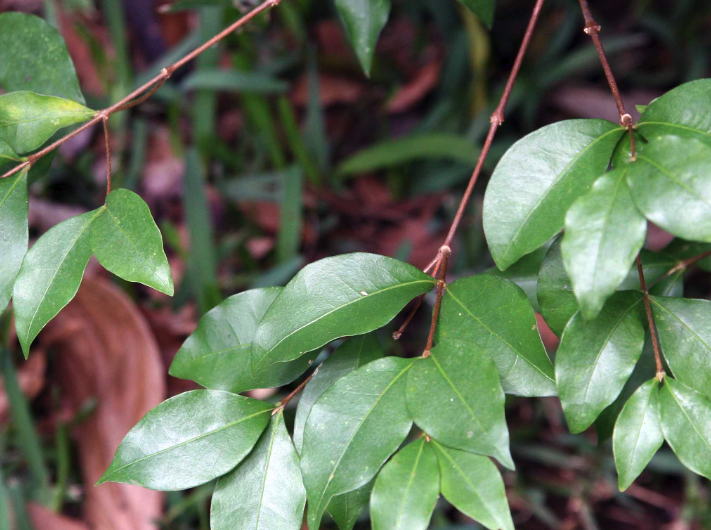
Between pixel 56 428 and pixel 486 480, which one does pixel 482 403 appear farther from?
pixel 56 428

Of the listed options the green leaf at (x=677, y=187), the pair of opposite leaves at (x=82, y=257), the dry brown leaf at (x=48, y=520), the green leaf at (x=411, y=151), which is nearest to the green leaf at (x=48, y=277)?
the pair of opposite leaves at (x=82, y=257)

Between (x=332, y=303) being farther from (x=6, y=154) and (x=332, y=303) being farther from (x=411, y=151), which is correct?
(x=411, y=151)

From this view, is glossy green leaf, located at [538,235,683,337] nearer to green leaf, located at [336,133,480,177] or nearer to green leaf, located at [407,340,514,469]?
green leaf, located at [407,340,514,469]

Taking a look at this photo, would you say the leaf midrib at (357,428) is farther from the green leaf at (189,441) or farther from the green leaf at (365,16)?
the green leaf at (365,16)

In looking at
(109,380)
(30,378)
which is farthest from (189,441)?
(30,378)

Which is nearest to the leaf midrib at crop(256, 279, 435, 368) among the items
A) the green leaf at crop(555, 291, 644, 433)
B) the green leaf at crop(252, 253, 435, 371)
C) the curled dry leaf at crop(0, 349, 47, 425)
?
the green leaf at crop(252, 253, 435, 371)

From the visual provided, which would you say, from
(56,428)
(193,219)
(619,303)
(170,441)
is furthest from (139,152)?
(619,303)
